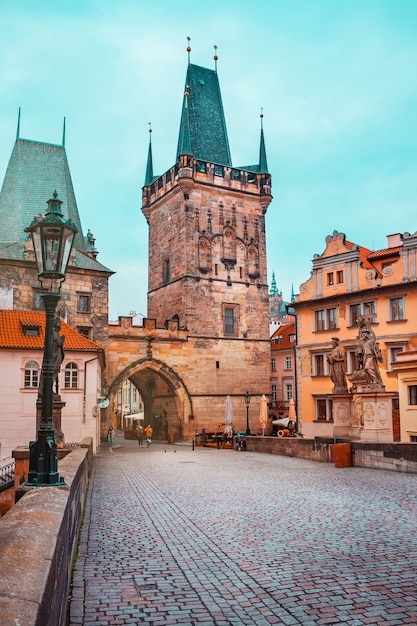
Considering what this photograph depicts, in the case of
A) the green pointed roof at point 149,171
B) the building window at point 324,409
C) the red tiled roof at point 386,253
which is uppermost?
the green pointed roof at point 149,171

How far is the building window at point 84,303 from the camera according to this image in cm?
3400

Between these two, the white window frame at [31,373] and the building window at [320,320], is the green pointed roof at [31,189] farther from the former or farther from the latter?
the building window at [320,320]

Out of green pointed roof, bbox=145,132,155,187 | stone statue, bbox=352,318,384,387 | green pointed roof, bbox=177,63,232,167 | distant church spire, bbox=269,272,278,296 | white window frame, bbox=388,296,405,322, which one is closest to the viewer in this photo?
stone statue, bbox=352,318,384,387

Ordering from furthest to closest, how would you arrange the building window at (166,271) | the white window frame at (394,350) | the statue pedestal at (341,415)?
the building window at (166,271) → the white window frame at (394,350) → the statue pedestal at (341,415)

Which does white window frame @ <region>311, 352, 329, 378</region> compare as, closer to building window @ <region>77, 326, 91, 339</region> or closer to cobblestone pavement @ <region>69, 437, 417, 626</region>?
building window @ <region>77, 326, 91, 339</region>

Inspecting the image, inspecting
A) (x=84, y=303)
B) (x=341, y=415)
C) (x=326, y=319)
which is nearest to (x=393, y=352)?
(x=326, y=319)

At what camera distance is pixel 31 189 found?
1448 inches

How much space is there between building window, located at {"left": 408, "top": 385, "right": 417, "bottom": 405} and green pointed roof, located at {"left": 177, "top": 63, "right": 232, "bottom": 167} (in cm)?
2415

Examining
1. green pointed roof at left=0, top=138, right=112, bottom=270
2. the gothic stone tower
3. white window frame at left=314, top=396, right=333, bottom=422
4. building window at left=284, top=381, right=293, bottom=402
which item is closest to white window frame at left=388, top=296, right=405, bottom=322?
white window frame at left=314, top=396, right=333, bottom=422

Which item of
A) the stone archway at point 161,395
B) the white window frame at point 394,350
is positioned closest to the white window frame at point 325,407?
the white window frame at point 394,350

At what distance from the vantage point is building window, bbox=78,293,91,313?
112 feet

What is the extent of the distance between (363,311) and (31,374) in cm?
1642

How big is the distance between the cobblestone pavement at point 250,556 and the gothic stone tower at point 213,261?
26.3m

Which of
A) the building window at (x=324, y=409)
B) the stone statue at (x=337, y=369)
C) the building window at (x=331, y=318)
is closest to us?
the stone statue at (x=337, y=369)
